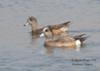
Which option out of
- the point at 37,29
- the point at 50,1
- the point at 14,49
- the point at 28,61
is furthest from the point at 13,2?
the point at 28,61

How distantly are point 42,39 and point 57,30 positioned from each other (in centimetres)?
95

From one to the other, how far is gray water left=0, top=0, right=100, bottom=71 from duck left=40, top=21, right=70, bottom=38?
265 millimetres

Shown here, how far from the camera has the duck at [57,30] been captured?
16.4m

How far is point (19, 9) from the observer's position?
20.1 metres

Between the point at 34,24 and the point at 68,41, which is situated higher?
the point at 34,24

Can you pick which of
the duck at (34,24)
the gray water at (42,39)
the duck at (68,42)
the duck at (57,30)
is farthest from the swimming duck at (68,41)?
the duck at (34,24)

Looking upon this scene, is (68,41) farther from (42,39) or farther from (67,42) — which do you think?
(42,39)

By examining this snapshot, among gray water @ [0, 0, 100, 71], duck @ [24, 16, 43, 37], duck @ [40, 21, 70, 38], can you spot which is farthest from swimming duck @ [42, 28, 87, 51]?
duck @ [24, 16, 43, 37]

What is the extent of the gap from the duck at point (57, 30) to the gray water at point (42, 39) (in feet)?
0.87

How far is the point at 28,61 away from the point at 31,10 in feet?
23.5

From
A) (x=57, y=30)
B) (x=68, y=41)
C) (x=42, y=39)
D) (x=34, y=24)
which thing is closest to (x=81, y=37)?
(x=68, y=41)

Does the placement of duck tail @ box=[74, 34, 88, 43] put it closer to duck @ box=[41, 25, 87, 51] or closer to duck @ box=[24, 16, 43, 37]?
duck @ box=[41, 25, 87, 51]

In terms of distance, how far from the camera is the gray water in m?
12.6

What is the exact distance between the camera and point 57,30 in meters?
17.3
